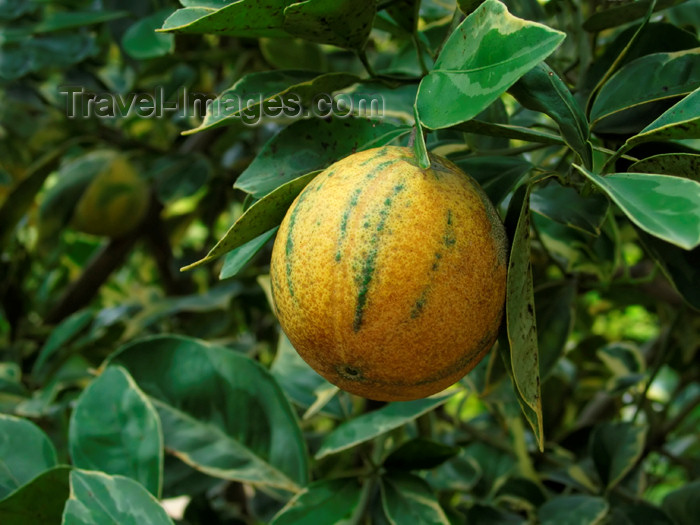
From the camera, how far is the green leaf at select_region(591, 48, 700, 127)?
58cm

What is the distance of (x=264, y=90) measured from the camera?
2.02 ft

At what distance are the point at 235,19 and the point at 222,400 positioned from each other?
0.44 metres

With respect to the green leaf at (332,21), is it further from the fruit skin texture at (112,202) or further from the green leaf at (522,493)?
the fruit skin texture at (112,202)

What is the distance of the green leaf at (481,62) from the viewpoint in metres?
0.43

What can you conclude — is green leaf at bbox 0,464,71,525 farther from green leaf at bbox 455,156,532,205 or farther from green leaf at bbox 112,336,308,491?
green leaf at bbox 455,156,532,205

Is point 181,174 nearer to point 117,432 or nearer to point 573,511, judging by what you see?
point 117,432

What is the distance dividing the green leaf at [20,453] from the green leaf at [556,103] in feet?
1.84

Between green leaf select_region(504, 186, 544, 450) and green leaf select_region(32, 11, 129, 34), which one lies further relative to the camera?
green leaf select_region(32, 11, 129, 34)

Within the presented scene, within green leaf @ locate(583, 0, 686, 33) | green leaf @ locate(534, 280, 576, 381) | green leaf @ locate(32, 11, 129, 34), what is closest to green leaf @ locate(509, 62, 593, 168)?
green leaf @ locate(583, 0, 686, 33)

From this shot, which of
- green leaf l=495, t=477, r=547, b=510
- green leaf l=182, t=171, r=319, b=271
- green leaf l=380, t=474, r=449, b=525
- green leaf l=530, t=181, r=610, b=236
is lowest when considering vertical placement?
green leaf l=495, t=477, r=547, b=510

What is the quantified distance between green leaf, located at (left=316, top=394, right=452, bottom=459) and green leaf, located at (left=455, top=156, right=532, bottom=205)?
0.79 feet

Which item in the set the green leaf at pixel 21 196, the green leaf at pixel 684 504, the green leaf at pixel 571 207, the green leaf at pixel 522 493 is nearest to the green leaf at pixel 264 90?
the green leaf at pixel 571 207

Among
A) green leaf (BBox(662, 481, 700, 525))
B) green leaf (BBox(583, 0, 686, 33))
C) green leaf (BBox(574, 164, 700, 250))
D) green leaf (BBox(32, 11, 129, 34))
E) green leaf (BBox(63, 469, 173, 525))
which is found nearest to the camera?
green leaf (BBox(574, 164, 700, 250))

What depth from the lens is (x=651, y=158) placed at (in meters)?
0.51
